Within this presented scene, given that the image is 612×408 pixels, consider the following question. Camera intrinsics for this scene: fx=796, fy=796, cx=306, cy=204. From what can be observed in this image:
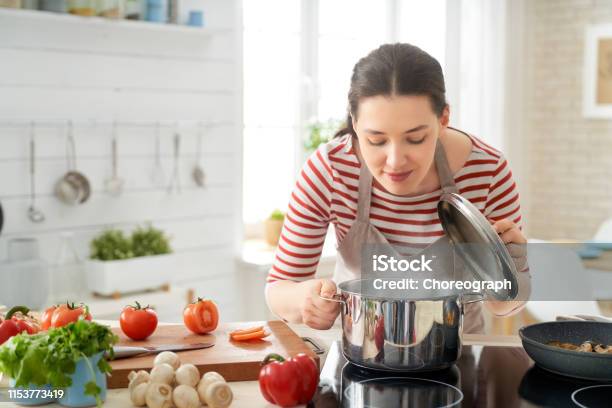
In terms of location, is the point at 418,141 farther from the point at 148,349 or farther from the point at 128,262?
the point at 128,262

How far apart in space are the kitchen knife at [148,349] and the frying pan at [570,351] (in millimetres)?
658

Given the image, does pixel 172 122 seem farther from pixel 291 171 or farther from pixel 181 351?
pixel 181 351

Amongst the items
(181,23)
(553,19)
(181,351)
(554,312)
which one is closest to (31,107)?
(181,23)

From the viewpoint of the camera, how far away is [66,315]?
1.63 metres

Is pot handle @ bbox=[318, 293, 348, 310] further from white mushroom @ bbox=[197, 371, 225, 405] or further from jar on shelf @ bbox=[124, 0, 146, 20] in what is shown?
jar on shelf @ bbox=[124, 0, 146, 20]

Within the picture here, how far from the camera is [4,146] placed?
3.23 metres

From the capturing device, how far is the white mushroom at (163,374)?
1.37 meters

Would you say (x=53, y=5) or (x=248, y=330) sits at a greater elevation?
(x=53, y=5)

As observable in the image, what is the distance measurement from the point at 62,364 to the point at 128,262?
2.15 meters

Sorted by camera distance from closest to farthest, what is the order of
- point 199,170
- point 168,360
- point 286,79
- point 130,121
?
point 168,360 < point 130,121 < point 199,170 < point 286,79

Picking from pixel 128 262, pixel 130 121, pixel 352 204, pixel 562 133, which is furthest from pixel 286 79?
pixel 352 204

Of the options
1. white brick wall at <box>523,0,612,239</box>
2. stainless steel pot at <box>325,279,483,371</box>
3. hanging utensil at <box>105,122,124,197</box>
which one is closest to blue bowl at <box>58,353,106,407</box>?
stainless steel pot at <box>325,279,483,371</box>

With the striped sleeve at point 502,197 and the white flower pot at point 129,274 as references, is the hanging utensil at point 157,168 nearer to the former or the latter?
the white flower pot at point 129,274

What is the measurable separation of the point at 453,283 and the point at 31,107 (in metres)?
2.29
